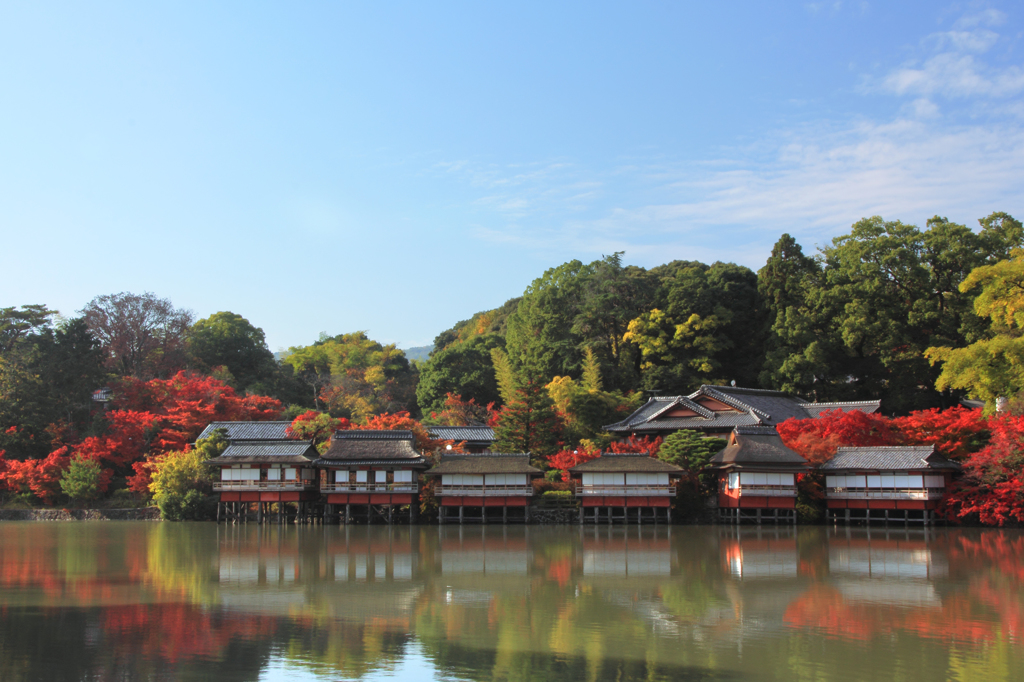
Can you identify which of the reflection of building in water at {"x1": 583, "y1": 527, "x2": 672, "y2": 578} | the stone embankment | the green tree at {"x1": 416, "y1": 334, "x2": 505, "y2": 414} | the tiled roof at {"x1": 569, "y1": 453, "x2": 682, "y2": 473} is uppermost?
the green tree at {"x1": 416, "y1": 334, "x2": 505, "y2": 414}

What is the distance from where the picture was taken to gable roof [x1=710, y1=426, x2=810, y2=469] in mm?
30438

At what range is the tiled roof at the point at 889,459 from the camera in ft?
95.2

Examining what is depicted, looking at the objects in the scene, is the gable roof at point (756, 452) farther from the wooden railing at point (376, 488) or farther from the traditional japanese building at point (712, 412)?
the wooden railing at point (376, 488)

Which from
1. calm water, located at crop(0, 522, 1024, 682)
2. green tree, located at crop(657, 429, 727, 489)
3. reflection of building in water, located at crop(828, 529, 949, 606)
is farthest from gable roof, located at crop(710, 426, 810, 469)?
calm water, located at crop(0, 522, 1024, 682)

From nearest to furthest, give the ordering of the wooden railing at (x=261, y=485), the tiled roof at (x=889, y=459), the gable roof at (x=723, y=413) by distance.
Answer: the tiled roof at (x=889, y=459)
the wooden railing at (x=261, y=485)
the gable roof at (x=723, y=413)

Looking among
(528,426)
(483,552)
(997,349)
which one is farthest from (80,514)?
(997,349)

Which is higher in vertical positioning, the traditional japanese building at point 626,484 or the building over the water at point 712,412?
the building over the water at point 712,412

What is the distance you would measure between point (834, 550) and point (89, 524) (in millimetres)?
29782

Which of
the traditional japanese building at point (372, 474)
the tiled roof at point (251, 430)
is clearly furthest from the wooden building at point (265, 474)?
the tiled roof at point (251, 430)

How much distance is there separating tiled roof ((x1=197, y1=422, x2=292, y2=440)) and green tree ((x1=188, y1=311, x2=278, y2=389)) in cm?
1436

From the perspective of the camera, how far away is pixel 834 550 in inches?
893

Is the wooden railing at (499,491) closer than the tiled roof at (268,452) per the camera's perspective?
Yes

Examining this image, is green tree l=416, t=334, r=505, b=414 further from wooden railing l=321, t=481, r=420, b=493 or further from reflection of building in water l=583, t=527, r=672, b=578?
reflection of building in water l=583, t=527, r=672, b=578

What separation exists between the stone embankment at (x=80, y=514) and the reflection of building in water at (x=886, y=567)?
29.6m
